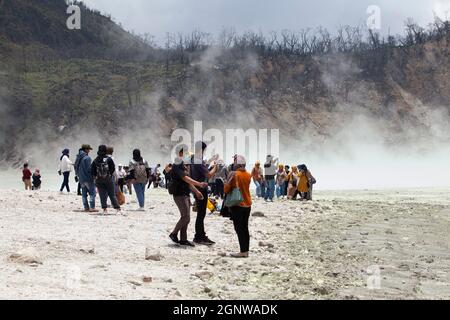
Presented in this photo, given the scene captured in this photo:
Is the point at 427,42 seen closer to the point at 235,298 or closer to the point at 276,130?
the point at 276,130

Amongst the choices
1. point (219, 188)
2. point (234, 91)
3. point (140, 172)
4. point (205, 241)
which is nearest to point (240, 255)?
point (205, 241)

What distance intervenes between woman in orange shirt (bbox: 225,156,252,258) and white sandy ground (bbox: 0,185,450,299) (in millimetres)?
404

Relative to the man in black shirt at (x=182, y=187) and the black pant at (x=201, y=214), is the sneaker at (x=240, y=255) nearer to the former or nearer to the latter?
the man in black shirt at (x=182, y=187)

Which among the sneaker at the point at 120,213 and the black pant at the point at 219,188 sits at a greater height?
the black pant at the point at 219,188

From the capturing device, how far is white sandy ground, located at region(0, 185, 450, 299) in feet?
28.1

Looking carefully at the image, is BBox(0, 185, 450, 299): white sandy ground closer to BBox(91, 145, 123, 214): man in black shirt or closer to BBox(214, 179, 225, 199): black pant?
BBox(91, 145, 123, 214): man in black shirt

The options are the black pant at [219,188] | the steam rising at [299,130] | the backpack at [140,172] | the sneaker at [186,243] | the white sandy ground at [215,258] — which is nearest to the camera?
the white sandy ground at [215,258]

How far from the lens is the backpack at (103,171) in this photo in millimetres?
16250

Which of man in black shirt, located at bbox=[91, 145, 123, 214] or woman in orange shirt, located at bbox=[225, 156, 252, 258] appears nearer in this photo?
woman in orange shirt, located at bbox=[225, 156, 252, 258]

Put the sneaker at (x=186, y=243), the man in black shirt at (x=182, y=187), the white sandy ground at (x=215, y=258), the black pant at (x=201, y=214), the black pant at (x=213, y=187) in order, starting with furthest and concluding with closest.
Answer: the black pant at (x=213, y=187), the black pant at (x=201, y=214), the sneaker at (x=186, y=243), the man in black shirt at (x=182, y=187), the white sandy ground at (x=215, y=258)

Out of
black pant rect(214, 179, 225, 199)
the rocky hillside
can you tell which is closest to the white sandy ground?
black pant rect(214, 179, 225, 199)

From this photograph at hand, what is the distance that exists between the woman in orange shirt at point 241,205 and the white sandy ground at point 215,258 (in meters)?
0.40

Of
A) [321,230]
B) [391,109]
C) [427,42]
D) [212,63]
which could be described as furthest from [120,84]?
[321,230]

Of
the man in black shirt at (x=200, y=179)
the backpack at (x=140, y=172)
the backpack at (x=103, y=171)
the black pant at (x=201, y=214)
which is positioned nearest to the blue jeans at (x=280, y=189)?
the backpack at (x=140, y=172)
